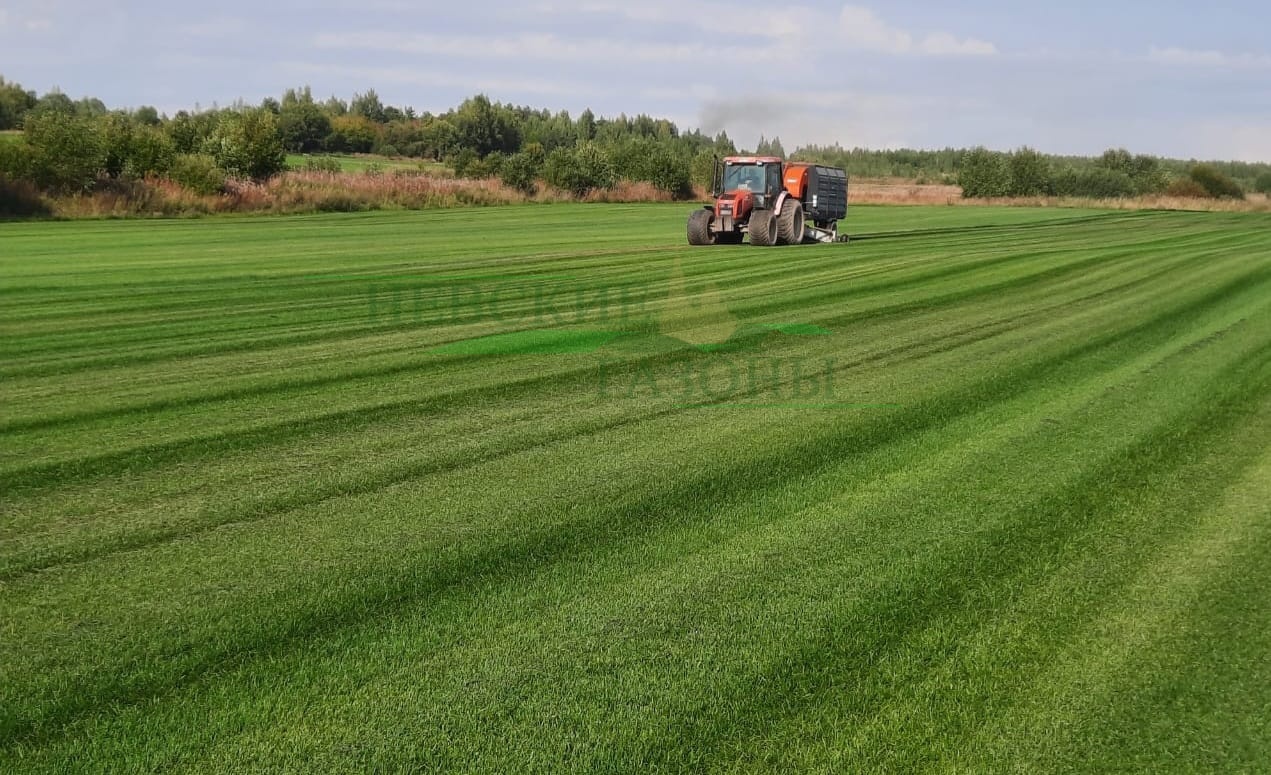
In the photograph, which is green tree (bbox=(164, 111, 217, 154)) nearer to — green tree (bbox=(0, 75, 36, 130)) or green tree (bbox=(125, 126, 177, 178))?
green tree (bbox=(125, 126, 177, 178))

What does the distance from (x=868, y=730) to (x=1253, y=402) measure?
587 centimetres

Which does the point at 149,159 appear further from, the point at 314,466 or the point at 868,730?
the point at 868,730

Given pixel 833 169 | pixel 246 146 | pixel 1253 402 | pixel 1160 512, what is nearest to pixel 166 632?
pixel 1160 512

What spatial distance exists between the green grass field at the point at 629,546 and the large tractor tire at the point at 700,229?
32.6 ft

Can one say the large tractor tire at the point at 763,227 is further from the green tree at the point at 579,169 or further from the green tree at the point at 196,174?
the green tree at the point at 579,169

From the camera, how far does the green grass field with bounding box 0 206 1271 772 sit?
2.87m

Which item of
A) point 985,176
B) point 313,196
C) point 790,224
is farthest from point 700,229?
point 985,176

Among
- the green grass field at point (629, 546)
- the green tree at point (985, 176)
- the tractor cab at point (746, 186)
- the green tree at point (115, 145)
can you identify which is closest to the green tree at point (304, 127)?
the green tree at point (115, 145)

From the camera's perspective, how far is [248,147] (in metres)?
31.3

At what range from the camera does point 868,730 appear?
2.84 m

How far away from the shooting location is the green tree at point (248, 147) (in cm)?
3108

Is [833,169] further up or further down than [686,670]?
further up

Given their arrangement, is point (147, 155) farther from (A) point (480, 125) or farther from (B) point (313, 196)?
(A) point (480, 125)

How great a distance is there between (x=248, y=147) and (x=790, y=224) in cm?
1994
